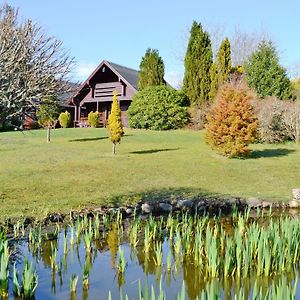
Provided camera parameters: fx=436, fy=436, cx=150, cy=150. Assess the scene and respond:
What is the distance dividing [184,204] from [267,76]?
2131 cm

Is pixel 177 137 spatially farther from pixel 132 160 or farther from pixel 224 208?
pixel 224 208

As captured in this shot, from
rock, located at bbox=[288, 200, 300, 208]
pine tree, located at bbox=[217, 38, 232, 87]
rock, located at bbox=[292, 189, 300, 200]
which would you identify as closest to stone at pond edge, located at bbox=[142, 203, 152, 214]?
rock, located at bbox=[288, 200, 300, 208]

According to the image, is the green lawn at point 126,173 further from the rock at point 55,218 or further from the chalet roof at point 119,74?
the chalet roof at point 119,74

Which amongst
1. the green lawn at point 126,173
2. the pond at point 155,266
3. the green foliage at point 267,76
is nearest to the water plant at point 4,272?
the pond at point 155,266

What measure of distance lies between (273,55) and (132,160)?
18193 mm

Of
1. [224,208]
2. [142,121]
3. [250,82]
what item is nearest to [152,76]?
[142,121]

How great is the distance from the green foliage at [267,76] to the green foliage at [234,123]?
39.2ft

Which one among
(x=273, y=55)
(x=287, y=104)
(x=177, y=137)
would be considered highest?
(x=273, y=55)

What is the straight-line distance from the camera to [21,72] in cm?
619

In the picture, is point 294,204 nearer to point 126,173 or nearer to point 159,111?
point 126,173

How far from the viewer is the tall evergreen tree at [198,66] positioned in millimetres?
32719

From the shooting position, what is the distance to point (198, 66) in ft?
109

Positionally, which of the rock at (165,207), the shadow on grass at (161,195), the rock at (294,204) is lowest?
the rock at (294,204)

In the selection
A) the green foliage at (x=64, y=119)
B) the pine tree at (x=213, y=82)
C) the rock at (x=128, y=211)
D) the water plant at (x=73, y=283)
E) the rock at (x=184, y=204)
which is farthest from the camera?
the green foliage at (x=64, y=119)
